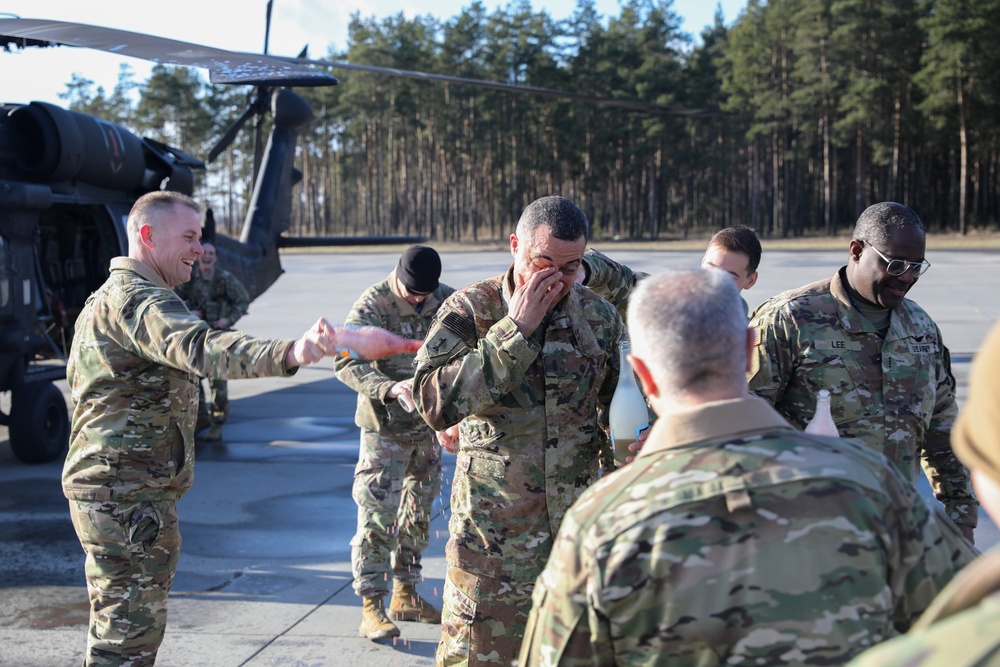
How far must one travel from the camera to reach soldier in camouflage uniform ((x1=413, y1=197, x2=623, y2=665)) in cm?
303

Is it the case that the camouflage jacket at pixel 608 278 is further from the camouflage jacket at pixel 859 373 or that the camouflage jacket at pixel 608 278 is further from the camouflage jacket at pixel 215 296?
the camouflage jacket at pixel 215 296

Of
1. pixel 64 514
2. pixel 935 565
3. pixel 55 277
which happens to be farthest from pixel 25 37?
pixel 935 565

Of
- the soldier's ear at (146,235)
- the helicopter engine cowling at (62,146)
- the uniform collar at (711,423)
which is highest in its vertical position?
the helicopter engine cowling at (62,146)

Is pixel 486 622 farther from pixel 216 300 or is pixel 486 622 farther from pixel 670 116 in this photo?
pixel 670 116

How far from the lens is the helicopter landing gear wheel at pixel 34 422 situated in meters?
8.27

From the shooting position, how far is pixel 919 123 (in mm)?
51031

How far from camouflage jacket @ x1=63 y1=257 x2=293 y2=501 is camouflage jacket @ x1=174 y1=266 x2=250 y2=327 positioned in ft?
19.0

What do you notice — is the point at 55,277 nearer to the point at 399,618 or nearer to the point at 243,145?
the point at 399,618

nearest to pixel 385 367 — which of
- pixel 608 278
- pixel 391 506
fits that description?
pixel 391 506

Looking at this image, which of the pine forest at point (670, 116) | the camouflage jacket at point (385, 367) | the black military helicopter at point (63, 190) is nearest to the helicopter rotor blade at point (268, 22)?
the black military helicopter at point (63, 190)

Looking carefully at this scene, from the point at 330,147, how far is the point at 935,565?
74121 mm

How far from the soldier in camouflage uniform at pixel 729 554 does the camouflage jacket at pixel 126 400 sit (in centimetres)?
208

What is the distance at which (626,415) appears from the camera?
3150 mm

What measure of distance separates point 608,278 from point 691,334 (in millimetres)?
2531
